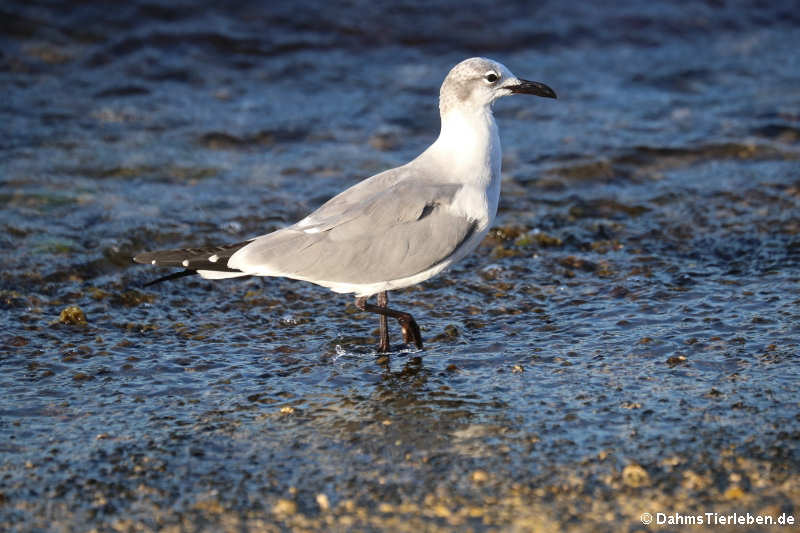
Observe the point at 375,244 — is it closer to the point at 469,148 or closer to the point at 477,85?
the point at 469,148

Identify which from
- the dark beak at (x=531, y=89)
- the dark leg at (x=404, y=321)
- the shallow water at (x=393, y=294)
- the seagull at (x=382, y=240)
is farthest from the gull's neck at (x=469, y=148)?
the shallow water at (x=393, y=294)

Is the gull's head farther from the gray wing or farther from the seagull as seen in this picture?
the gray wing

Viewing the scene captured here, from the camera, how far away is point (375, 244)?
5270mm

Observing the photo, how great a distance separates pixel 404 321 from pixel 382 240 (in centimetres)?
49

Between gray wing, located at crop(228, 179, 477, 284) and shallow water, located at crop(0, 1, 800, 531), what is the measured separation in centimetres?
52

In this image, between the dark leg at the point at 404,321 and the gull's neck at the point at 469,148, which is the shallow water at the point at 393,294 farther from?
the gull's neck at the point at 469,148

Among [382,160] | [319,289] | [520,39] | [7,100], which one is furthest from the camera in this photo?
[520,39]

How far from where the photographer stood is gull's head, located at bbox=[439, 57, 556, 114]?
569cm

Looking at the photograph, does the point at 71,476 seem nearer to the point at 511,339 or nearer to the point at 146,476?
the point at 146,476

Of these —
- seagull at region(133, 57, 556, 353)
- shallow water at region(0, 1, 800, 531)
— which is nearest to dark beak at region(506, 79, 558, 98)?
seagull at region(133, 57, 556, 353)

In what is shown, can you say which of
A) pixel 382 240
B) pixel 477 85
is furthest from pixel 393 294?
pixel 477 85

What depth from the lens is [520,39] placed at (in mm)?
12672

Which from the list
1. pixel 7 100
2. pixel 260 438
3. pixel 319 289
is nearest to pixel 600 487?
pixel 260 438

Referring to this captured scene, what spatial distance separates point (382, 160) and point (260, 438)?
5056 mm
